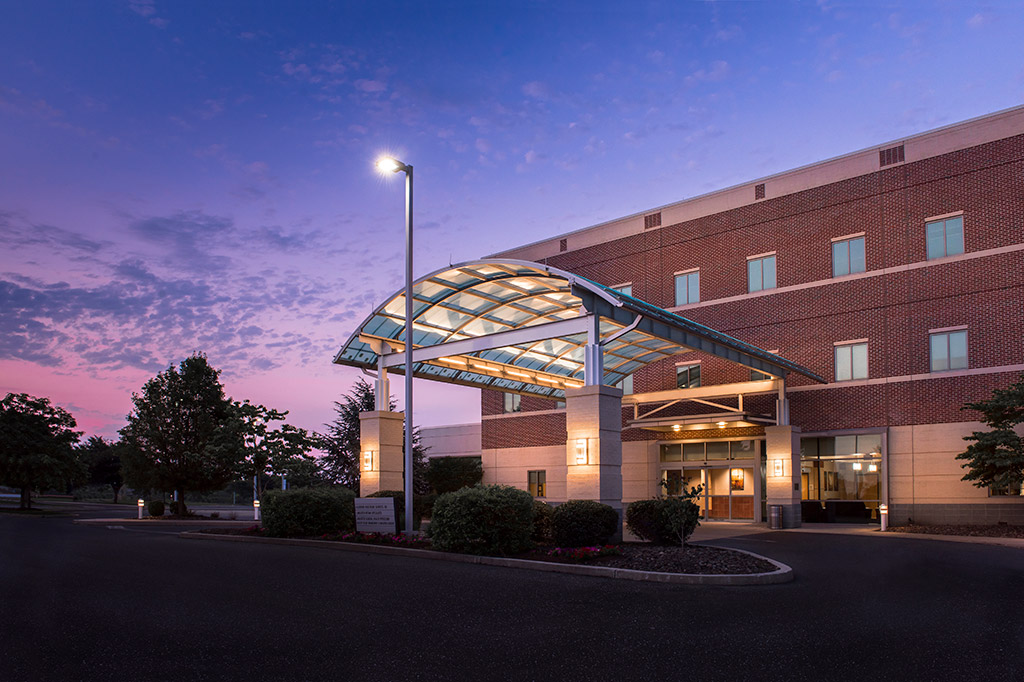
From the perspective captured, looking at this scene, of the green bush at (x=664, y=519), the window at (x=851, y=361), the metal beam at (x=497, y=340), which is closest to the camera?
the green bush at (x=664, y=519)

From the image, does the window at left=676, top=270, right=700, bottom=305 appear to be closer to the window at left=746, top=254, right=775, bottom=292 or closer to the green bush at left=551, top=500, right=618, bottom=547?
Result: the window at left=746, top=254, right=775, bottom=292

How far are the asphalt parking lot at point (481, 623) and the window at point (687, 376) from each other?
57.8 feet

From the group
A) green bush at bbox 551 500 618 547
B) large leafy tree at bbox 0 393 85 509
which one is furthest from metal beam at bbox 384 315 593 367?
large leafy tree at bbox 0 393 85 509

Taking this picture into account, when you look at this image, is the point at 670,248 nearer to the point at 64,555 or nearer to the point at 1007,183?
the point at 1007,183

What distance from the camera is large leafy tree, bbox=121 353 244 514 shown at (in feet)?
119

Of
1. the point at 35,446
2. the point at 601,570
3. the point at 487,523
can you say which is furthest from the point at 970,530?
the point at 35,446

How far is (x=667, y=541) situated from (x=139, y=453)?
2897cm

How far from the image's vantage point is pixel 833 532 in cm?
2500

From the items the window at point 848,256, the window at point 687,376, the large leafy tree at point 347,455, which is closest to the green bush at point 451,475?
the large leafy tree at point 347,455

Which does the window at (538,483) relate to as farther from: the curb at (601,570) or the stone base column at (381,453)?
the curb at (601,570)

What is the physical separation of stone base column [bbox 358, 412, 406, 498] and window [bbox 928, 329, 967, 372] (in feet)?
59.6

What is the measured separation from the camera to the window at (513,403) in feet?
129

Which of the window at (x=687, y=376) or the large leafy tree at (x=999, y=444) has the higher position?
the window at (x=687, y=376)

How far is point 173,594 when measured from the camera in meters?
10.8
